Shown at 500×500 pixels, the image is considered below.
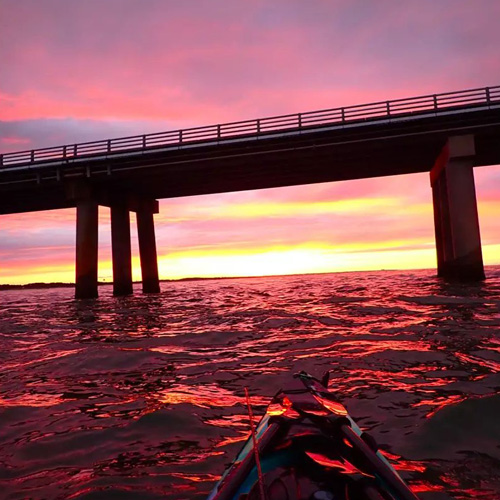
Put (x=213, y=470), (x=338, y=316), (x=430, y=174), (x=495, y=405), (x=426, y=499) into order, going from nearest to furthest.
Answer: (x=426, y=499) → (x=213, y=470) → (x=495, y=405) → (x=338, y=316) → (x=430, y=174)

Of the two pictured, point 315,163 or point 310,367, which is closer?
point 310,367

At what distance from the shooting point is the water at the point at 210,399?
3.21 metres

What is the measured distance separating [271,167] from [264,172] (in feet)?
4.11

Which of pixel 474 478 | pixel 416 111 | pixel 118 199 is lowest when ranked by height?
pixel 474 478

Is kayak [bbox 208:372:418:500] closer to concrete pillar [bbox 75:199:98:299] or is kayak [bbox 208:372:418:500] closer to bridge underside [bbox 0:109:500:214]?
bridge underside [bbox 0:109:500:214]

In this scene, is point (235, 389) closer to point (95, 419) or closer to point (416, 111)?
point (95, 419)

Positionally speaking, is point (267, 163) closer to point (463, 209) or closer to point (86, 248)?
point (463, 209)

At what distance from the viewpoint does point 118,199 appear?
31891 millimetres

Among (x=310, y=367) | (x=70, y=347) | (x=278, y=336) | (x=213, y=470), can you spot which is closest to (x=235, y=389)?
(x=310, y=367)

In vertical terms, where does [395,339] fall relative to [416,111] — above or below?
below

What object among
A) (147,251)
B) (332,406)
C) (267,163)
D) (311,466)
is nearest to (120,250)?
(147,251)

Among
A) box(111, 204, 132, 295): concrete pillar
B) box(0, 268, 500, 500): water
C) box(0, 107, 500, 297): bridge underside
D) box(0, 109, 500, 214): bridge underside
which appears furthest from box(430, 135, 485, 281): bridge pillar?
box(111, 204, 132, 295): concrete pillar

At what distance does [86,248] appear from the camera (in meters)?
27.5

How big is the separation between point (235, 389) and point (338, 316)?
7.40 m
